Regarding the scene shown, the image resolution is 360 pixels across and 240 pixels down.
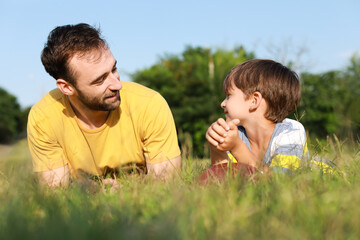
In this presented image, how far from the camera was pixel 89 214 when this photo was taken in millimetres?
1709

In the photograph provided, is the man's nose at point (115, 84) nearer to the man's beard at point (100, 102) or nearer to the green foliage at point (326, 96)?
the man's beard at point (100, 102)

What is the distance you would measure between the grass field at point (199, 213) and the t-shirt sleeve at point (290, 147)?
0.47 metres

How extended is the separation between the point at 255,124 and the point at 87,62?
67.3 inches

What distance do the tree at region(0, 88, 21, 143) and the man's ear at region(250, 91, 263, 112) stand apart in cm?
3743

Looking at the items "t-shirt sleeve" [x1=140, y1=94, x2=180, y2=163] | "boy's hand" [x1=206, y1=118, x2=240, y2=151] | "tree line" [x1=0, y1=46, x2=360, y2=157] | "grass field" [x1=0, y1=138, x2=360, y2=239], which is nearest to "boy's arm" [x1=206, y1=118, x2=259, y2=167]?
"boy's hand" [x1=206, y1=118, x2=240, y2=151]

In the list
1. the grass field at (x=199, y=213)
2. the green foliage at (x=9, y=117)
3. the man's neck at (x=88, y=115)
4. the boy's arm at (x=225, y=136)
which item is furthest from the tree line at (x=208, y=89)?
the grass field at (x=199, y=213)

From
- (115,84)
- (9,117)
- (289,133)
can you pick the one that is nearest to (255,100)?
(289,133)

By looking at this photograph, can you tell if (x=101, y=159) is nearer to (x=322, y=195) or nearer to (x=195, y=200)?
(x=195, y=200)

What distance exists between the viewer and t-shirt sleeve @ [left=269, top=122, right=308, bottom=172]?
2779 millimetres

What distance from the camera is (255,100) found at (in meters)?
3.31

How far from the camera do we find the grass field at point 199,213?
140 centimetres

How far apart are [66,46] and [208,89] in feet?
72.9

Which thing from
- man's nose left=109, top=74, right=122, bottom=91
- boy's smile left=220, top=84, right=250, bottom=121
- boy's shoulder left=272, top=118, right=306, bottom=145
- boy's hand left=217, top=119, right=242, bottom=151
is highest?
man's nose left=109, top=74, right=122, bottom=91

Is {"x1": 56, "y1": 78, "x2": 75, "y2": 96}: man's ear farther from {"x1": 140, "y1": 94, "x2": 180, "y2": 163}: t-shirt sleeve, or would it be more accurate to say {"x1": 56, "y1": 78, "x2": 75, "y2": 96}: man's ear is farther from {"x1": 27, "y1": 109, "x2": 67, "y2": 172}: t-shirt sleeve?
{"x1": 140, "y1": 94, "x2": 180, "y2": 163}: t-shirt sleeve
